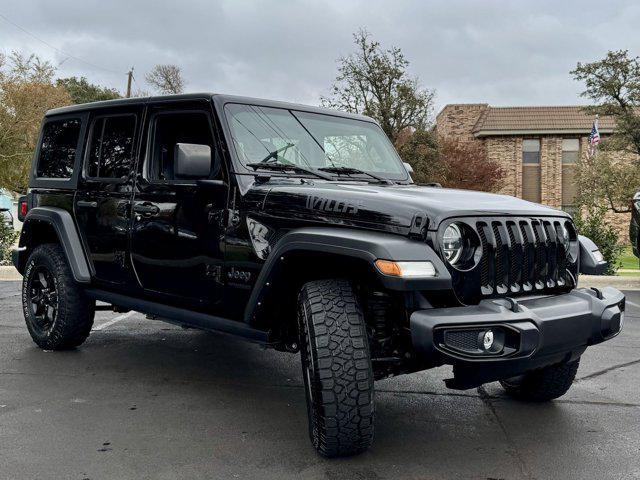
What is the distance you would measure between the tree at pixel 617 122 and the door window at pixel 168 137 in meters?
22.2

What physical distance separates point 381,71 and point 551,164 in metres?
15.2

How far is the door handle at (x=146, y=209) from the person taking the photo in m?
4.33

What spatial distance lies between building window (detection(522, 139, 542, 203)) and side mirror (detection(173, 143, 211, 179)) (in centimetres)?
3369

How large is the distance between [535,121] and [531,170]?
2531 millimetres

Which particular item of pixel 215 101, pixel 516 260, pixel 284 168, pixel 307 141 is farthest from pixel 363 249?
pixel 215 101

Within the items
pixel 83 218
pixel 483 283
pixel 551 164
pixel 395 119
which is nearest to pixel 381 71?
pixel 395 119

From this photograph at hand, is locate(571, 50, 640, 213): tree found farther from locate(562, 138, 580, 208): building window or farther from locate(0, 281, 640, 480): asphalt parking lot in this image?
locate(0, 281, 640, 480): asphalt parking lot

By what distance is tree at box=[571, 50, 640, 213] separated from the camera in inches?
976

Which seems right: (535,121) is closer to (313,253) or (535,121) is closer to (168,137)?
(168,137)

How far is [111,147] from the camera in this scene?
4914mm

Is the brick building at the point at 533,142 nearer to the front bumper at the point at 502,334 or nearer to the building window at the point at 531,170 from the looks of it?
the building window at the point at 531,170

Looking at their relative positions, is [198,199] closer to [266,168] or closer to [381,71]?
[266,168]

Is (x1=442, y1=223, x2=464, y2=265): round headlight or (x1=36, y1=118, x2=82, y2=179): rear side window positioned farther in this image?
(x1=36, y1=118, x2=82, y2=179): rear side window

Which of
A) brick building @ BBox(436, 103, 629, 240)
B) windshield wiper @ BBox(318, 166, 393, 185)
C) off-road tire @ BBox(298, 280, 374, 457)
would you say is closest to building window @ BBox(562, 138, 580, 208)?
brick building @ BBox(436, 103, 629, 240)
